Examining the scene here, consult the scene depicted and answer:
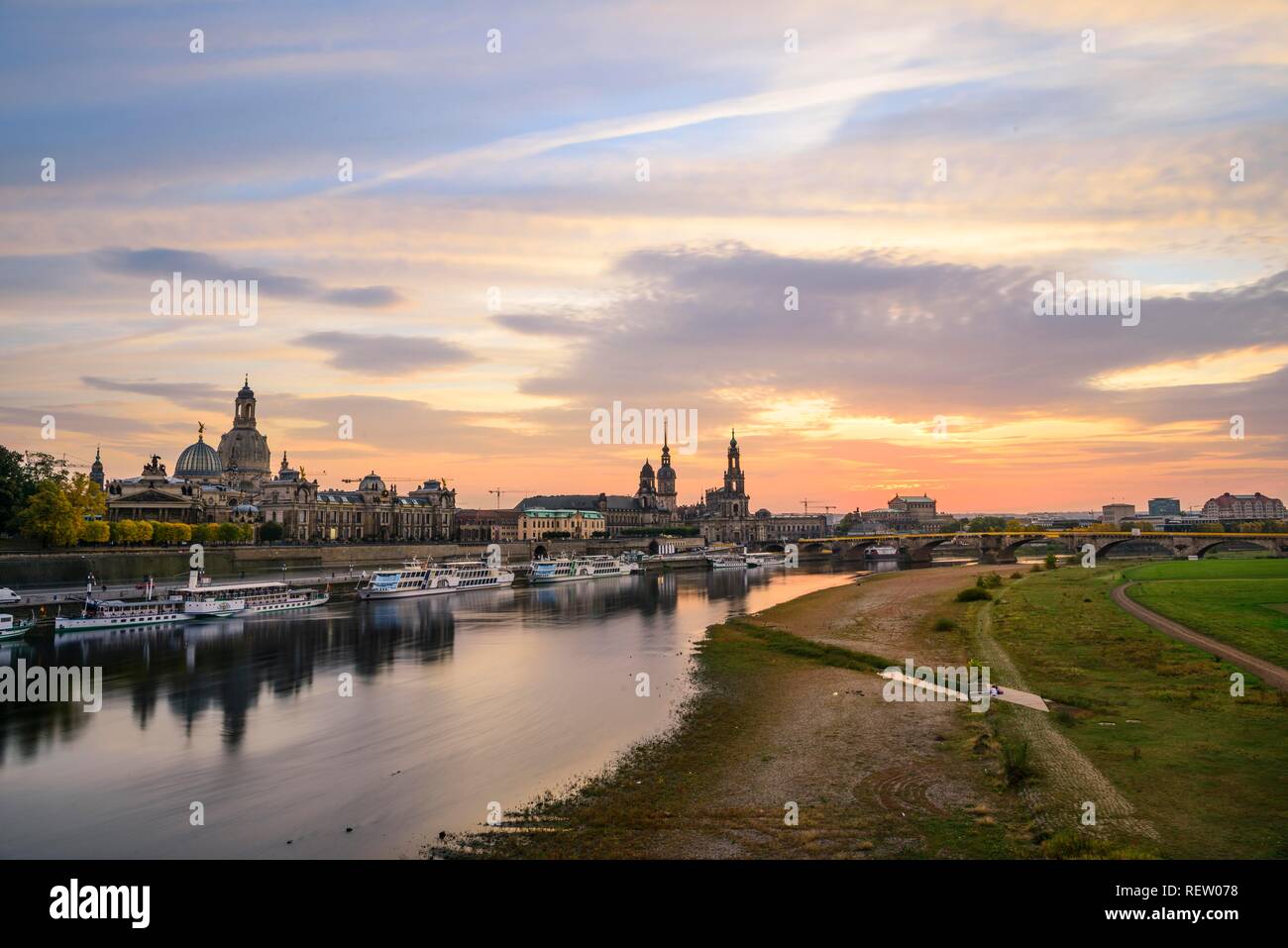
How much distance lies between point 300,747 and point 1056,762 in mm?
26718

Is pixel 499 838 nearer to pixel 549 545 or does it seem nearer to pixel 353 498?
pixel 549 545

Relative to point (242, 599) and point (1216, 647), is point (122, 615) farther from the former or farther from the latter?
point (1216, 647)

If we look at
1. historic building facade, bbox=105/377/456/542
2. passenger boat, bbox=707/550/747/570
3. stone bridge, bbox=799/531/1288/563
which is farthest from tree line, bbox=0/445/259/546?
stone bridge, bbox=799/531/1288/563

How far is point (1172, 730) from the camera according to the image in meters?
26.2

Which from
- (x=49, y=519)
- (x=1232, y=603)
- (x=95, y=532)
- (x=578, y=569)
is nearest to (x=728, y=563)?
(x=578, y=569)

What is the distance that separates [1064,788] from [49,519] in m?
107

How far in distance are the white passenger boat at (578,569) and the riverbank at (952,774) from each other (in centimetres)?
7964

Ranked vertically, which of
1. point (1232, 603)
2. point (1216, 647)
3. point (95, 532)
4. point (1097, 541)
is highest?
point (95, 532)

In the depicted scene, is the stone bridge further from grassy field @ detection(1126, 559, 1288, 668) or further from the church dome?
the church dome

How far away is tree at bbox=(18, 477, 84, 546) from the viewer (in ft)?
308

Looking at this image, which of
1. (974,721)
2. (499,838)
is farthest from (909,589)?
(499,838)

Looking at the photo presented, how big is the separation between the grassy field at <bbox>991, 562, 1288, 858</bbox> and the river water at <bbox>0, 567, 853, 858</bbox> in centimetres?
1651

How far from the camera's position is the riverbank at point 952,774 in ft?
63.8

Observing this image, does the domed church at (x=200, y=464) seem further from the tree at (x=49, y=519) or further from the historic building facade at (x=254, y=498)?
the tree at (x=49, y=519)
